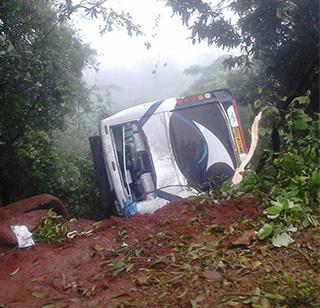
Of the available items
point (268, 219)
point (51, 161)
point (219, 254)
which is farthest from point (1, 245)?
point (51, 161)

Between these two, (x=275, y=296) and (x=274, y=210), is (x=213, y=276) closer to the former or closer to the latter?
(x=275, y=296)

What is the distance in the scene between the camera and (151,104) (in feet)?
19.5

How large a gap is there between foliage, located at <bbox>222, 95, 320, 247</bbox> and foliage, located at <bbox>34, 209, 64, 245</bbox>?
1.48 meters

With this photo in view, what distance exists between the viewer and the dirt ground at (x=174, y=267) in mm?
1792

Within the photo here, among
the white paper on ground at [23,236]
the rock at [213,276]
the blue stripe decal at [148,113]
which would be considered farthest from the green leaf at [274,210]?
the blue stripe decal at [148,113]

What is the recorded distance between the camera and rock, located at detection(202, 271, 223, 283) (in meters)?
1.92

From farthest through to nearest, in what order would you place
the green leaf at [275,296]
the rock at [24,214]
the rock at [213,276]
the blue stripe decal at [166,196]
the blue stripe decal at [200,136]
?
the blue stripe decal at [200,136], the blue stripe decal at [166,196], the rock at [24,214], the rock at [213,276], the green leaf at [275,296]

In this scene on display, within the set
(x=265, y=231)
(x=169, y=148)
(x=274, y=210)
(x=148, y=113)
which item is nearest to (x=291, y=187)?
(x=274, y=210)

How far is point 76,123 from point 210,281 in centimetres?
938

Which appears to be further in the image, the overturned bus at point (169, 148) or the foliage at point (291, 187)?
the overturned bus at point (169, 148)

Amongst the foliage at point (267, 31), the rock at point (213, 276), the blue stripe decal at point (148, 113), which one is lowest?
the rock at point (213, 276)

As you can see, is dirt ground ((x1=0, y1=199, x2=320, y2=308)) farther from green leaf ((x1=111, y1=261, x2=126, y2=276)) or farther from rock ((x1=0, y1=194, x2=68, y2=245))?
rock ((x1=0, y1=194, x2=68, y2=245))

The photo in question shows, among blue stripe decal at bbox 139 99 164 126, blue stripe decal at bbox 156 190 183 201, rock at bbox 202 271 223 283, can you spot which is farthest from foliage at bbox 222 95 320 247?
blue stripe decal at bbox 139 99 164 126

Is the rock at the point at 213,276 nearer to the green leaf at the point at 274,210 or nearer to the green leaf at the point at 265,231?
the green leaf at the point at 265,231
